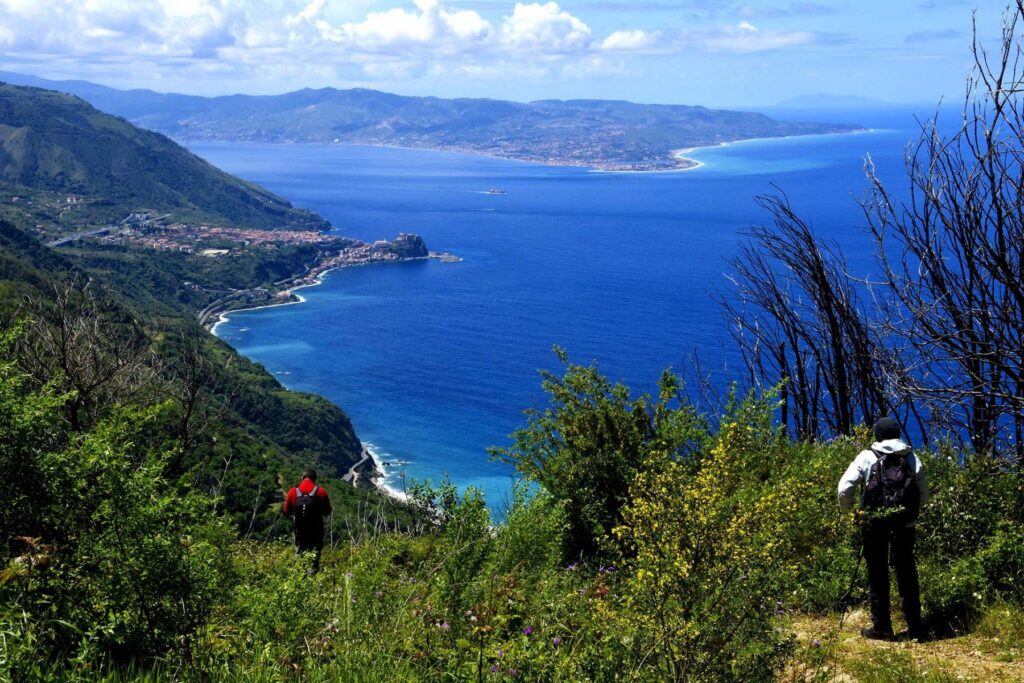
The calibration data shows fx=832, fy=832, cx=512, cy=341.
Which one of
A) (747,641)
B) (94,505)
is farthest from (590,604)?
(94,505)

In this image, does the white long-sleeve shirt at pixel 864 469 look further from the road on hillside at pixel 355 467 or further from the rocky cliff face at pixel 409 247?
the rocky cliff face at pixel 409 247

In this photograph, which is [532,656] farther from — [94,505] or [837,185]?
[837,185]

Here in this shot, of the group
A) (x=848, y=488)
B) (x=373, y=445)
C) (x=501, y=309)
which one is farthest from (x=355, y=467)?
(x=848, y=488)

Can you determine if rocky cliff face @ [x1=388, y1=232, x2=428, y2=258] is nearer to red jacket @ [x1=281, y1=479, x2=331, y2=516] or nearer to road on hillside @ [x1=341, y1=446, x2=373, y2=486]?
road on hillside @ [x1=341, y1=446, x2=373, y2=486]

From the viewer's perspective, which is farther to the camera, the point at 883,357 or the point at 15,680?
the point at 883,357

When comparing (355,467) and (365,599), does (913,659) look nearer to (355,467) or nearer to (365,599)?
(365,599)

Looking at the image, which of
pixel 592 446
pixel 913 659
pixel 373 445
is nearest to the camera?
pixel 913 659

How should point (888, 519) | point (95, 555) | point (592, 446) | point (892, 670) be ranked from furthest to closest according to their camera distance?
point (592, 446) < point (888, 519) < point (892, 670) < point (95, 555)
